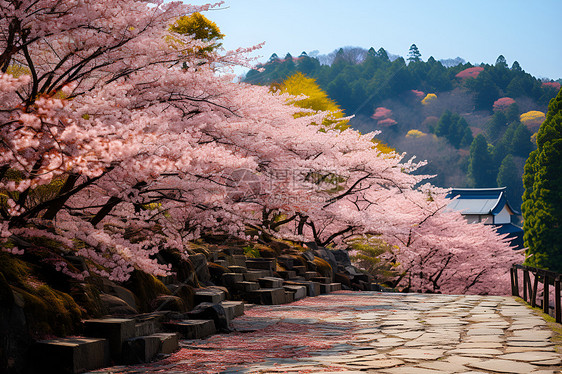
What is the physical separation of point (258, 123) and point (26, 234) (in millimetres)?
6118

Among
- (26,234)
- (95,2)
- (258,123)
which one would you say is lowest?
(26,234)

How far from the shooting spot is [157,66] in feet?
28.8

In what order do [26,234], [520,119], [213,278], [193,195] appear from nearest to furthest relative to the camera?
1. [26,234]
2. [193,195]
3. [213,278]
4. [520,119]

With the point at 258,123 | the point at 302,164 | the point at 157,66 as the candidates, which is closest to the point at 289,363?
the point at 157,66

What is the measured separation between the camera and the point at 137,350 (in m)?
5.57

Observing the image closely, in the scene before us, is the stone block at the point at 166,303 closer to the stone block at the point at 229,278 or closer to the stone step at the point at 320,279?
the stone block at the point at 229,278

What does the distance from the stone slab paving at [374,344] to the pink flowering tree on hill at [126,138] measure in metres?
1.74

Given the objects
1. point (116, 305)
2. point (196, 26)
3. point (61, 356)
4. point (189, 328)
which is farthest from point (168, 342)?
point (196, 26)

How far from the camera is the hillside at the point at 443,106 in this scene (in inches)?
2677

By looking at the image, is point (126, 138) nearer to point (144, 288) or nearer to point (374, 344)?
point (144, 288)

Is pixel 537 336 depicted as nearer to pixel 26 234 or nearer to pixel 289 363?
pixel 289 363

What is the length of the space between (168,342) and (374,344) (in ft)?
8.29

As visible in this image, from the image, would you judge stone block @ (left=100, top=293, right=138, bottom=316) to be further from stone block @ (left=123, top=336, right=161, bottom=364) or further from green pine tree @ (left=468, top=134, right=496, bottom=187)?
green pine tree @ (left=468, top=134, right=496, bottom=187)

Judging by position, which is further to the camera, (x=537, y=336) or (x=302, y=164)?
(x=302, y=164)
